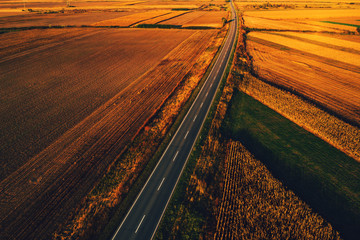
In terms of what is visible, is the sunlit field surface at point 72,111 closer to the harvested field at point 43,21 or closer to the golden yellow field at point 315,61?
the golden yellow field at point 315,61

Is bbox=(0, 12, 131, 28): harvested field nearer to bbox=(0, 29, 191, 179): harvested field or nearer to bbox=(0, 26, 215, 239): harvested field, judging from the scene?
bbox=(0, 29, 191, 179): harvested field

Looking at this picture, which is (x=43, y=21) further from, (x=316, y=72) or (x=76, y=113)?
(x=316, y=72)

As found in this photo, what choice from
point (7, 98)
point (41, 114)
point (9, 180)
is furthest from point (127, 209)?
point (7, 98)

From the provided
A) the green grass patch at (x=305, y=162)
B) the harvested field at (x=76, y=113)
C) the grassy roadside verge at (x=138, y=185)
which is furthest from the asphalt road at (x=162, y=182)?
the harvested field at (x=76, y=113)

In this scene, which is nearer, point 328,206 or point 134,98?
point 328,206

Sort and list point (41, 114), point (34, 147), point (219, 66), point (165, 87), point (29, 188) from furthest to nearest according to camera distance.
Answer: point (219, 66) < point (165, 87) < point (41, 114) < point (34, 147) < point (29, 188)

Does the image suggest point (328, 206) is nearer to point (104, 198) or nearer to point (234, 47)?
point (104, 198)

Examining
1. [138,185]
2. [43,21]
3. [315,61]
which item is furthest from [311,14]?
[43,21]
